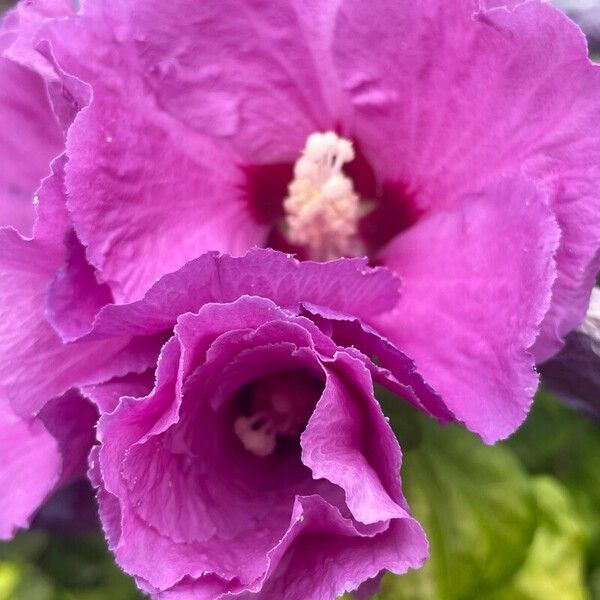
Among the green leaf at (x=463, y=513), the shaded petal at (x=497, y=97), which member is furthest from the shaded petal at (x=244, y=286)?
the green leaf at (x=463, y=513)

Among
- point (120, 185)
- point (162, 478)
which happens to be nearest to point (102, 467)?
point (162, 478)

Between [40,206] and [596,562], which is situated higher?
[40,206]

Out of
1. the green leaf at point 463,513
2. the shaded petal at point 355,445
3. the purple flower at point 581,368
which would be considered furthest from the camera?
the green leaf at point 463,513

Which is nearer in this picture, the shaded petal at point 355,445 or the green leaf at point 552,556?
the shaded petal at point 355,445

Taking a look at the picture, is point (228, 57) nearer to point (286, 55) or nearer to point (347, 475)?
point (286, 55)

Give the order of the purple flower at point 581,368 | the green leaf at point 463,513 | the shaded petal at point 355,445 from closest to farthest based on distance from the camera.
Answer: the shaded petal at point 355,445 → the purple flower at point 581,368 → the green leaf at point 463,513

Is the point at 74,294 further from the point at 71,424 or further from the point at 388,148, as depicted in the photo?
the point at 388,148

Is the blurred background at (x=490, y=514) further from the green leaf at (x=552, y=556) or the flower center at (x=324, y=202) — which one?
the flower center at (x=324, y=202)
